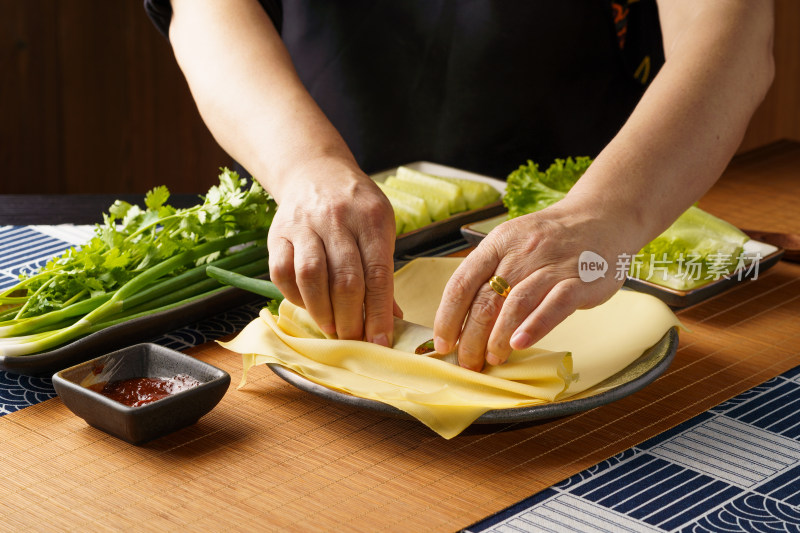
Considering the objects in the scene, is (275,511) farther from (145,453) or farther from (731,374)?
(731,374)

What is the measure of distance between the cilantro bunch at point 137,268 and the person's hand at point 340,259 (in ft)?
0.84

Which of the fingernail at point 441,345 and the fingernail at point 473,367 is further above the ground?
the fingernail at point 441,345

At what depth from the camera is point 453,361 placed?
46.2 inches

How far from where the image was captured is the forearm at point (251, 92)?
142 centimetres

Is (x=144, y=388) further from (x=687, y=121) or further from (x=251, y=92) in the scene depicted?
(x=687, y=121)

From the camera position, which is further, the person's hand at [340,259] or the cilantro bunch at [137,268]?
the cilantro bunch at [137,268]

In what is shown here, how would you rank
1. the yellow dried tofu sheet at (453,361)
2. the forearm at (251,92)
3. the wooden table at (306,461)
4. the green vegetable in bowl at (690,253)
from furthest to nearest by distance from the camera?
the green vegetable in bowl at (690,253), the forearm at (251,92), the yellow dried tofu sheet at (453,361), the wooden table at (306,461)

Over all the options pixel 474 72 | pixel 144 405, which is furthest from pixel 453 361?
pixel 474 72

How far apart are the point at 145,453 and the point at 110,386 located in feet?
0.40

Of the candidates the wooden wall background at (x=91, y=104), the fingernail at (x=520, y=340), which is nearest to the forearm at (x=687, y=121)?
the fingernail at (x=520, y=340)

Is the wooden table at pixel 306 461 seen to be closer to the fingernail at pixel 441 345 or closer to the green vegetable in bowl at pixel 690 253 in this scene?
the fingernail at pixel 441 345

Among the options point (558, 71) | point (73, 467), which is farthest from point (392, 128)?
point (73, 467)

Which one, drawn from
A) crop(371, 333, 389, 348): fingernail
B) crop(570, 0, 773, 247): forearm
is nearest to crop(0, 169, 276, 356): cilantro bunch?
crop(371, 333, 389, 348): fingernail

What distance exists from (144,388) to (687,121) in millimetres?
864
